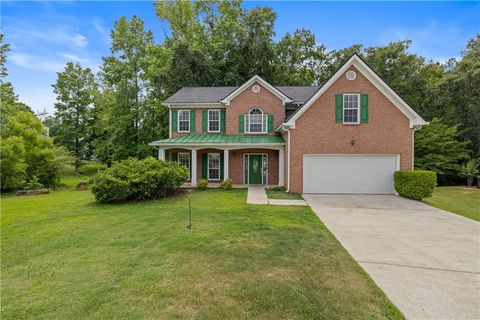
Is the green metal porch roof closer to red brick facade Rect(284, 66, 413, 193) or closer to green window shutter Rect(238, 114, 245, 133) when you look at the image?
green window shutter Rect(238, 114, 245, 133)

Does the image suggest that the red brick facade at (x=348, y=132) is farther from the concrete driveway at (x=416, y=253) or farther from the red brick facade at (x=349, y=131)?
the concrete driveway at (x=416, y=253)

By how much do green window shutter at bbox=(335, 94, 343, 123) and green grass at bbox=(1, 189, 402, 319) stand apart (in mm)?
7702

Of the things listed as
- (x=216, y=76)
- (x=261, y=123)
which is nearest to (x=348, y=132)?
(x=261, y=123)

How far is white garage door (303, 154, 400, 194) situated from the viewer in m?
13.8

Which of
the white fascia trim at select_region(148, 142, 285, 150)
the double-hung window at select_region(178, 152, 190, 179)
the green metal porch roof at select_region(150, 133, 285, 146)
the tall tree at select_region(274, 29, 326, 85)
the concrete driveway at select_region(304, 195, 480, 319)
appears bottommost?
the concrete driveway at select_region(304, 195, 480, 319)

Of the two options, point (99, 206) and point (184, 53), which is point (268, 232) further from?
point (184, 53)

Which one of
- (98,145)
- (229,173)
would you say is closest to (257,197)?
(229,173)

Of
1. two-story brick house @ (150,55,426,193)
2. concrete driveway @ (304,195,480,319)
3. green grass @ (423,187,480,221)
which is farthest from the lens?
two-story brick house @ (150,55,426,193)

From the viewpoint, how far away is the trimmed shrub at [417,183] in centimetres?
1185

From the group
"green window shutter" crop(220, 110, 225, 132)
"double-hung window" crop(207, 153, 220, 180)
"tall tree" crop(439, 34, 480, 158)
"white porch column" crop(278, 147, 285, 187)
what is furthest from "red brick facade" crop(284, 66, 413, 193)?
"tall tree" crop(439, 34, 480, 158)

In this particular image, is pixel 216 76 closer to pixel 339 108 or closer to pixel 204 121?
pixel 204 121

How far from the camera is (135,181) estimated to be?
10.9 m

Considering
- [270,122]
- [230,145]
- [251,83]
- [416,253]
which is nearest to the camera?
[416,253]

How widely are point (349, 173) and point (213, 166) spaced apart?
8.74m
